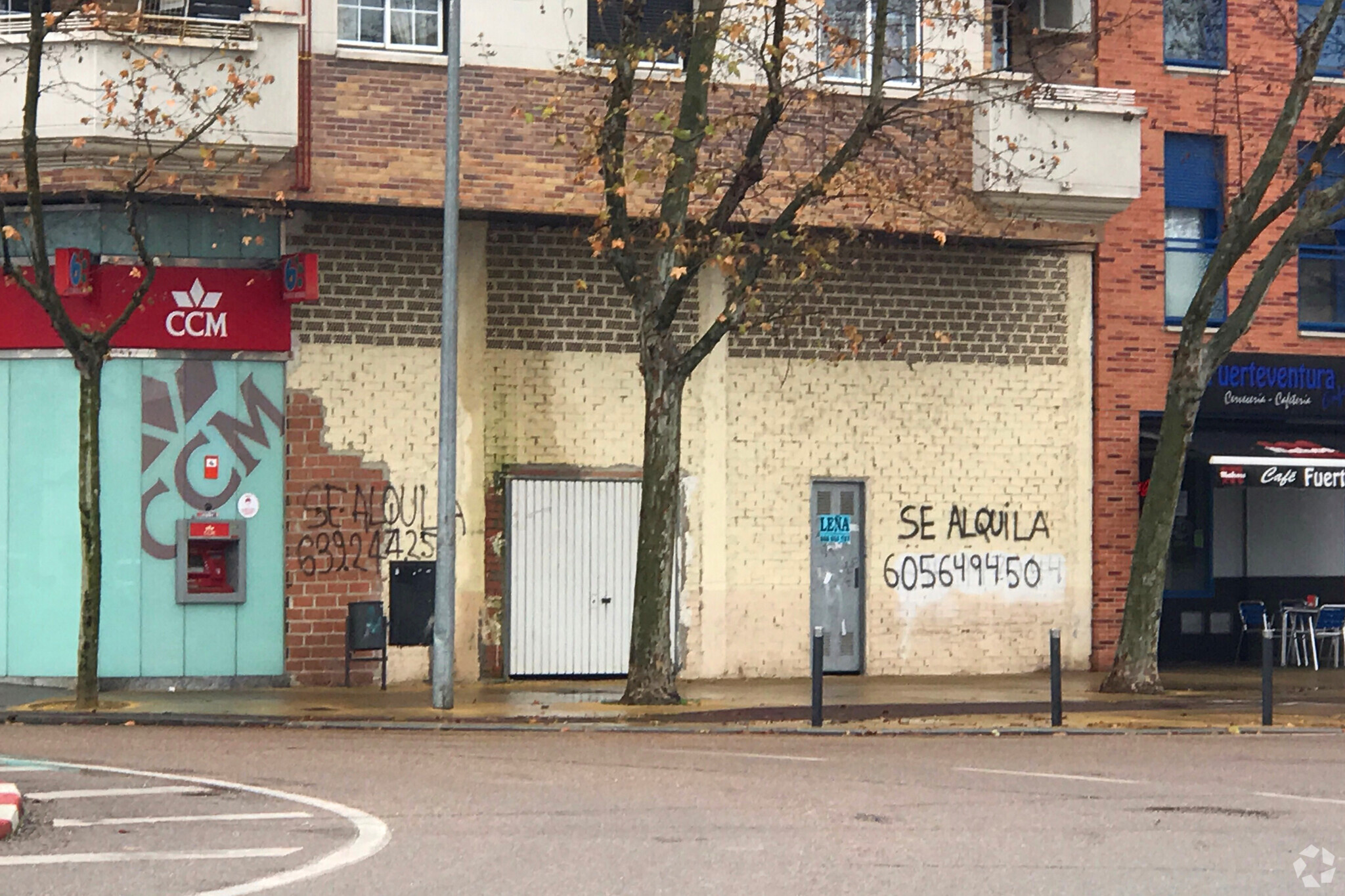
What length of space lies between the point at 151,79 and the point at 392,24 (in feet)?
9.43

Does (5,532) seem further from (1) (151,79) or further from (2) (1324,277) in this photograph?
(2) (1324,277)

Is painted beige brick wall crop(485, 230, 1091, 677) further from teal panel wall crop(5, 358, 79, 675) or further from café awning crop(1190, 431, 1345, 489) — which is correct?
teal panel wall crop(5, 358, 79, 675)

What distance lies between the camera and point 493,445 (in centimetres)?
2205

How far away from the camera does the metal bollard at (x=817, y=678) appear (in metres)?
17.3

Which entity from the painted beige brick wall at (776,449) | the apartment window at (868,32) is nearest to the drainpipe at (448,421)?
the painted beige brick wall at (776,449)

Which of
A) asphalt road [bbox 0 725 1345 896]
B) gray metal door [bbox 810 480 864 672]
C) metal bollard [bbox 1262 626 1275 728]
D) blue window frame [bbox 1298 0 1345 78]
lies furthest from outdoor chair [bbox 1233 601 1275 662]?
asphalt road [bbox 0 725 1345 896]

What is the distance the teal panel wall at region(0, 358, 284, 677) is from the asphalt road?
14.9 ft

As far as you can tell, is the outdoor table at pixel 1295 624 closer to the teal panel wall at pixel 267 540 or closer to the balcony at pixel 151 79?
the teal panel wall at pixel 267 540

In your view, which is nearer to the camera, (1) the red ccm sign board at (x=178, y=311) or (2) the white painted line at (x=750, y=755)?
(2) the white painted line at (x=750, y=755)

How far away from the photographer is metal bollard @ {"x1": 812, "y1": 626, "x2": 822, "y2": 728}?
17266mm

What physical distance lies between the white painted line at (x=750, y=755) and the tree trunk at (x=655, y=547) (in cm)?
388

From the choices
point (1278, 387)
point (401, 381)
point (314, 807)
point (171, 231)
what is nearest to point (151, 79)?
point (171, 231)

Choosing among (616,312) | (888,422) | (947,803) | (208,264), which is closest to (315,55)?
(208,264)

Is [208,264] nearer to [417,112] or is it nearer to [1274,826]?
[417,112]
